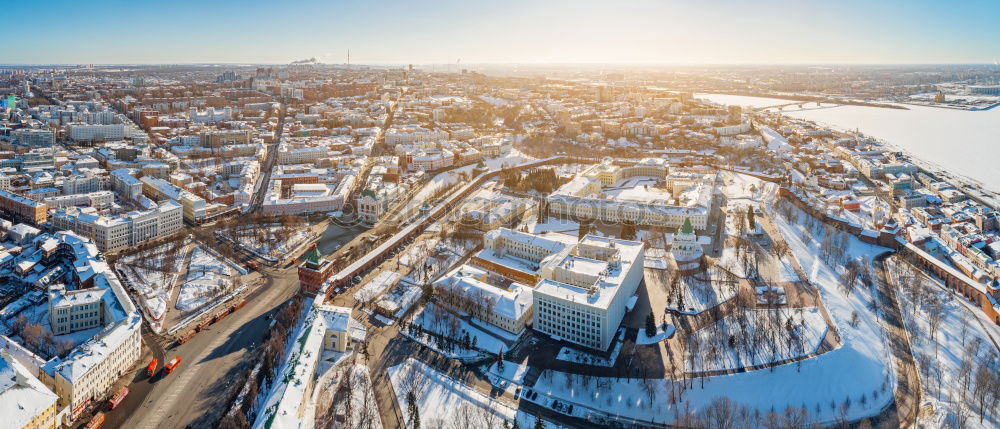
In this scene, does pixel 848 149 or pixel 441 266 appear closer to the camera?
pixel 441 266

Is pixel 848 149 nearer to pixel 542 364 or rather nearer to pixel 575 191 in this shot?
pixel 575 191

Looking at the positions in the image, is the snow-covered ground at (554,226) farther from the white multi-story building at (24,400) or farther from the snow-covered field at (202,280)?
the white multi-story building at (24,400)

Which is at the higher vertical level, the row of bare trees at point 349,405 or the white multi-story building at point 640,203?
the white multi-story building at point 640,203

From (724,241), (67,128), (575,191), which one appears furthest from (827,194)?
(67,128)

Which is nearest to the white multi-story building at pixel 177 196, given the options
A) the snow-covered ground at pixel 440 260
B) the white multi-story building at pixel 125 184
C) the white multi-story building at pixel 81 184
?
the white multi-story building at pixel 125 184

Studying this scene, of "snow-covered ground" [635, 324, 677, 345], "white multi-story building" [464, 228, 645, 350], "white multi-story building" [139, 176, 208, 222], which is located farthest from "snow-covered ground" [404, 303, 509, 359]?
"white multi-story building" [139, 176, 208, 222]

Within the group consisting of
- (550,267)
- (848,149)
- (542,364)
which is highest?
(848,149)

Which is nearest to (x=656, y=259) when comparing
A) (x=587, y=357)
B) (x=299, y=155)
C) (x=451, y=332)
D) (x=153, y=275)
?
(x=587, y=357)

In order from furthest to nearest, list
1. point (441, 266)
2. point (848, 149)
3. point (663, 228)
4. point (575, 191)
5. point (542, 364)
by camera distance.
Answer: point (848, 149), point (575, 191), point (663, 228), point (441, 266), point (542, 364)

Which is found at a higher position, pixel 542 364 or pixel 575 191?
pixel 575 191
